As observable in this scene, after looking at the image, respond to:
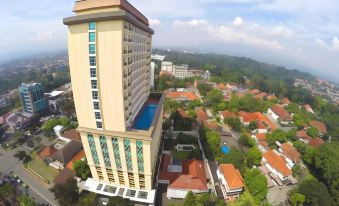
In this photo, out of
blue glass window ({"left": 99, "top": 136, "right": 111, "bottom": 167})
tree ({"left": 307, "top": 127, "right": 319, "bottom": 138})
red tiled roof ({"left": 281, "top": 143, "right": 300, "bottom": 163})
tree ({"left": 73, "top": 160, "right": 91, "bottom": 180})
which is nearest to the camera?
blue glass window ({"left": 99, "top": 136, "right": 111, "bottom": 167})

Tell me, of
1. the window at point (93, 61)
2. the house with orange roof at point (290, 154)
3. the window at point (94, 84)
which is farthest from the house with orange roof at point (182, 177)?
the window at point (93, 61)

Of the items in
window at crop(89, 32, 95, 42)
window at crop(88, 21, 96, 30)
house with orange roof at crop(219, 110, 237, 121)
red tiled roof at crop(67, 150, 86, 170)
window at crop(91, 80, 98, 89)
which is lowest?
red tiled roof at crop(67, 150, 86, 170)

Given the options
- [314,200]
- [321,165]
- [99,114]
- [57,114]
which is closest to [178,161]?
[99,114]

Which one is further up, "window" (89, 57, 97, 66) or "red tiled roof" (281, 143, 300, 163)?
"window" (89, 57, 97, 66)

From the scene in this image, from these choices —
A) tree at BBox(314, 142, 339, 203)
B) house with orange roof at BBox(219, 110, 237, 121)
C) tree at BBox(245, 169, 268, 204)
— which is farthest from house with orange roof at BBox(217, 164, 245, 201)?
house with orange roof at BBox(219, 110, 237, 121)

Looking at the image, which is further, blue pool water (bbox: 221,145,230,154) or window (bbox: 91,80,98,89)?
blue pool water (bbox: 221,145,230,154)

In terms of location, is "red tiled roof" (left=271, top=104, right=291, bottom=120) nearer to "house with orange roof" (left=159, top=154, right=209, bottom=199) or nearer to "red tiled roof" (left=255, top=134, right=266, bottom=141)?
"red tiled roof" (left=255, top=134, right=266, bottom=141)

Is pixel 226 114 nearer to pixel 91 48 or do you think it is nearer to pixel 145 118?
pixel 145 118
